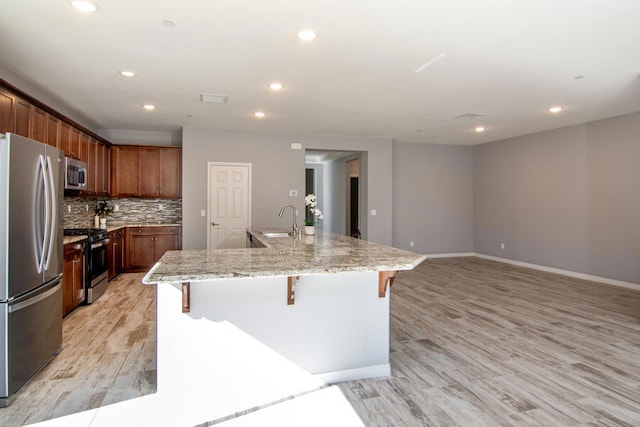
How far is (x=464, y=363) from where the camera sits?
2.91 m

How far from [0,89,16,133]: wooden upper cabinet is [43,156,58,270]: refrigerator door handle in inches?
33.9

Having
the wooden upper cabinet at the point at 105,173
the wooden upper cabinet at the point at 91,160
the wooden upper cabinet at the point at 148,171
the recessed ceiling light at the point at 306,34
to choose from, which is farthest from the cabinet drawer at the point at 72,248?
the recessed ceiling light at the point at 306,34

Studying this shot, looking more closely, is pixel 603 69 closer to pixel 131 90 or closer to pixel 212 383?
pixel 212 383

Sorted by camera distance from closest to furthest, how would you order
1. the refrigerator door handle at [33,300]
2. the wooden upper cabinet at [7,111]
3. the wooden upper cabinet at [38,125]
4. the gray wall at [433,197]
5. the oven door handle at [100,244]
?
1. the refrigerator door handle at [33,300]
2. the wooden upper cabinet at [7,111]
3. the wooden upper cabinet at [38,125]
4. the oven door handle at [100,244]
5. the gray wall at [433,197]

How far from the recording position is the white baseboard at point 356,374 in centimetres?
253

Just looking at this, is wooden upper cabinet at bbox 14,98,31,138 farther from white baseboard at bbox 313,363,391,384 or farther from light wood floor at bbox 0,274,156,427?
white baseboard at bbox 313,363,391,384

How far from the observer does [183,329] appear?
2.16 m

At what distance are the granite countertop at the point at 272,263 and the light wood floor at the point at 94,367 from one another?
3.27ft

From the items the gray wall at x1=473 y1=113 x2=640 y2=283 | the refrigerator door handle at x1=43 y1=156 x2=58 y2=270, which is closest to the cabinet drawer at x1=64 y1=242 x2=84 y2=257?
the refrigerator door handle at x1=43 y1=156 x2=58 y2=270

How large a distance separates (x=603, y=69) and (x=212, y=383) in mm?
4581

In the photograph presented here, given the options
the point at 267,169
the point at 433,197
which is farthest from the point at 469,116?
the point at 267,169

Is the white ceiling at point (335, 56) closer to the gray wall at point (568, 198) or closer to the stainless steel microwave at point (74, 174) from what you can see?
the gray wall at point (568, 198)

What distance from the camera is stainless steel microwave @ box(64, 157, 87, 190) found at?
443 cm

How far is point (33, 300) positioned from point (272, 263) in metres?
1.80
